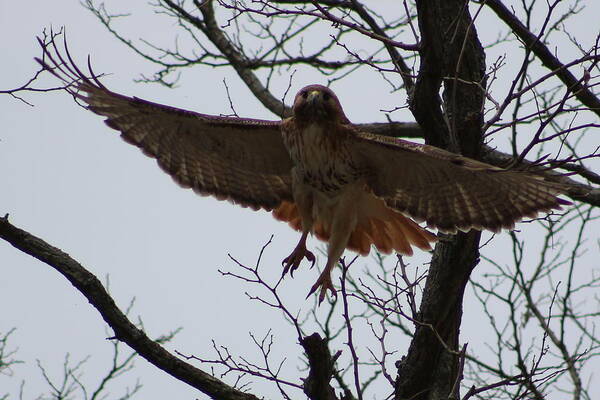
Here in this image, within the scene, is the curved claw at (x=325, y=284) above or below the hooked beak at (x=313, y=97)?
below

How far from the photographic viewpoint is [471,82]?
4660 mm

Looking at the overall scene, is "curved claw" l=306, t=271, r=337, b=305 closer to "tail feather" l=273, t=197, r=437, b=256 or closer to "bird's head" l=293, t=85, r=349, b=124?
"tail feather" l=273, t=197, r=437, b=256

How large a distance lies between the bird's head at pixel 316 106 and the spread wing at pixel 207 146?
0.26 meters

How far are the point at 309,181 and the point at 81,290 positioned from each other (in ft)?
7.30

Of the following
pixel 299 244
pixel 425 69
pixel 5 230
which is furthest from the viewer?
pixel 299 244

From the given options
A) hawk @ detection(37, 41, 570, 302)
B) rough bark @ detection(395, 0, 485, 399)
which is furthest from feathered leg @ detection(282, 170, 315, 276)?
rough bark @ detection(395, 0, 485, 399)

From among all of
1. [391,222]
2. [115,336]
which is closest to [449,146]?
[391,222]

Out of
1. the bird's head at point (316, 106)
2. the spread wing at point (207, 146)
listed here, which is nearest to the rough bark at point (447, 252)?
the bird's head at point (316, 106)

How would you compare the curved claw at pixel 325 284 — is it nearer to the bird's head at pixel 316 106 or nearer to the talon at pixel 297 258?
the talon at pixel 297 258

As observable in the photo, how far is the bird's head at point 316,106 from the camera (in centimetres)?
559

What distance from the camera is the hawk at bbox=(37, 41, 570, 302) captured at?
5258 mm

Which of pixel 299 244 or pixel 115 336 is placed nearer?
pixel 115 336

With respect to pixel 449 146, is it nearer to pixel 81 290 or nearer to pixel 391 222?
pixel 391 222

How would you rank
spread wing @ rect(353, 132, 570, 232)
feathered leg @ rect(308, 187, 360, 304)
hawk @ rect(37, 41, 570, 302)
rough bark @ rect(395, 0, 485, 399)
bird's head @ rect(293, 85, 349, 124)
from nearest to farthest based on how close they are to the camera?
rough bark @ rect(395, 0, 485, 399)
spread wing @ rect(353, 132, 570, 232)
hawk @ rect(37, 41, 570, 302)
bird's head @ rect(293, 85, 349, 124)
feathered leg @ rect(308, 187, 360, 304)
